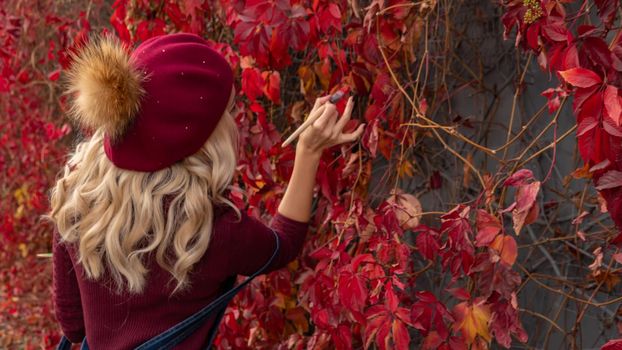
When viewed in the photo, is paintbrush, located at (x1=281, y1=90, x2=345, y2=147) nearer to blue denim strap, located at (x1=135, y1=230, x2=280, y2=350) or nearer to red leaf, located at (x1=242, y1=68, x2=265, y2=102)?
blue denim strap, located at (x1=135, y1=230, x2=280, y2=350)

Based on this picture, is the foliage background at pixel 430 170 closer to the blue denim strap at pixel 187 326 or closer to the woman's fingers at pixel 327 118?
the woman's fingers at pixel 327 118

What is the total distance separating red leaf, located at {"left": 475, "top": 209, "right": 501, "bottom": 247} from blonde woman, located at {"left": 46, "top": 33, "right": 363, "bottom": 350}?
443mm

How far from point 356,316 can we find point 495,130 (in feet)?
2.88

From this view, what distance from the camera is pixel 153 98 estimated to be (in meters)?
1.80

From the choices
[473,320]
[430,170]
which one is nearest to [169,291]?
[473,320]

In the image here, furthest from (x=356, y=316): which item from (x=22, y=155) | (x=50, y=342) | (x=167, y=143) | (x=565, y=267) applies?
(x=22, y=155)

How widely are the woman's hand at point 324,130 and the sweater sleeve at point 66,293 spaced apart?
2.06ft

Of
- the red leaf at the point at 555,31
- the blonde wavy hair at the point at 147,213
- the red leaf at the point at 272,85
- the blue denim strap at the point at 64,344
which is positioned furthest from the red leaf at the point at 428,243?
the blue denim strap at the point at 64,344

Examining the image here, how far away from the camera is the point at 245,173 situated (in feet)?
8.40

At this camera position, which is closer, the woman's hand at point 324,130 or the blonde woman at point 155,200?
the blonde woman at point 155,200

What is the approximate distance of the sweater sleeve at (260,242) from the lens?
192 cm

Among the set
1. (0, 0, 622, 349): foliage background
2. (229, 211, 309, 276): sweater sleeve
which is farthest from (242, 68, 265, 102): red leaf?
(229, 211, 309, 276): sweater sleeve

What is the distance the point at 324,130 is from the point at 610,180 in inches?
30.5

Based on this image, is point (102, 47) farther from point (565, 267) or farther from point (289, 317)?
point (565, 267)
